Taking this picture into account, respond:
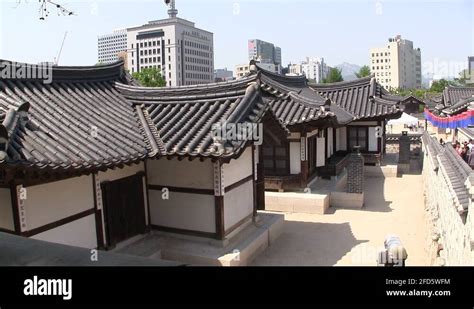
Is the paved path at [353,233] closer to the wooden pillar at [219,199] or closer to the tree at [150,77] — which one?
the wooden pillar at [219,199]

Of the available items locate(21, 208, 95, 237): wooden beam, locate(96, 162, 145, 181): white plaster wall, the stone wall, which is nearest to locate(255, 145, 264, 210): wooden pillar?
locate(96, 162, 145, 181): white plaster wall

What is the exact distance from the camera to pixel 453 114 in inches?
1196

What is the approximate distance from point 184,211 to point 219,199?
3.90ft

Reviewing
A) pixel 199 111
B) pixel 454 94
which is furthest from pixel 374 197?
pixel 454 94

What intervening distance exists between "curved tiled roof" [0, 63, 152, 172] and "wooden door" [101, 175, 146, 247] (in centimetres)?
117

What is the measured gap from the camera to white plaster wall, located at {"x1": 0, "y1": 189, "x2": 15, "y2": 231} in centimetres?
791

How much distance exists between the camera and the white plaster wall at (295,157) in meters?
18.2

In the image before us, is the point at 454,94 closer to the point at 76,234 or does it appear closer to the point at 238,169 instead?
the point at 238,169

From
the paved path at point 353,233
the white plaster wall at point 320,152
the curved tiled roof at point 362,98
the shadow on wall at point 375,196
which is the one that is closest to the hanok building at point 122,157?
the paved path at point 353,233

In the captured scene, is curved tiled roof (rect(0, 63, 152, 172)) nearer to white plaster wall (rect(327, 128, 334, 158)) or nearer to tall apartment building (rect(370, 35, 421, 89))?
white plaster wall (rect(327, 128, 334, 158))

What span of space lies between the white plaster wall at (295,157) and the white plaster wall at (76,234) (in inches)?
413

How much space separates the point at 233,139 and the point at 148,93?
3863 millimetres

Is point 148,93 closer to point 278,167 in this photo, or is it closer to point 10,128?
point 10,128
